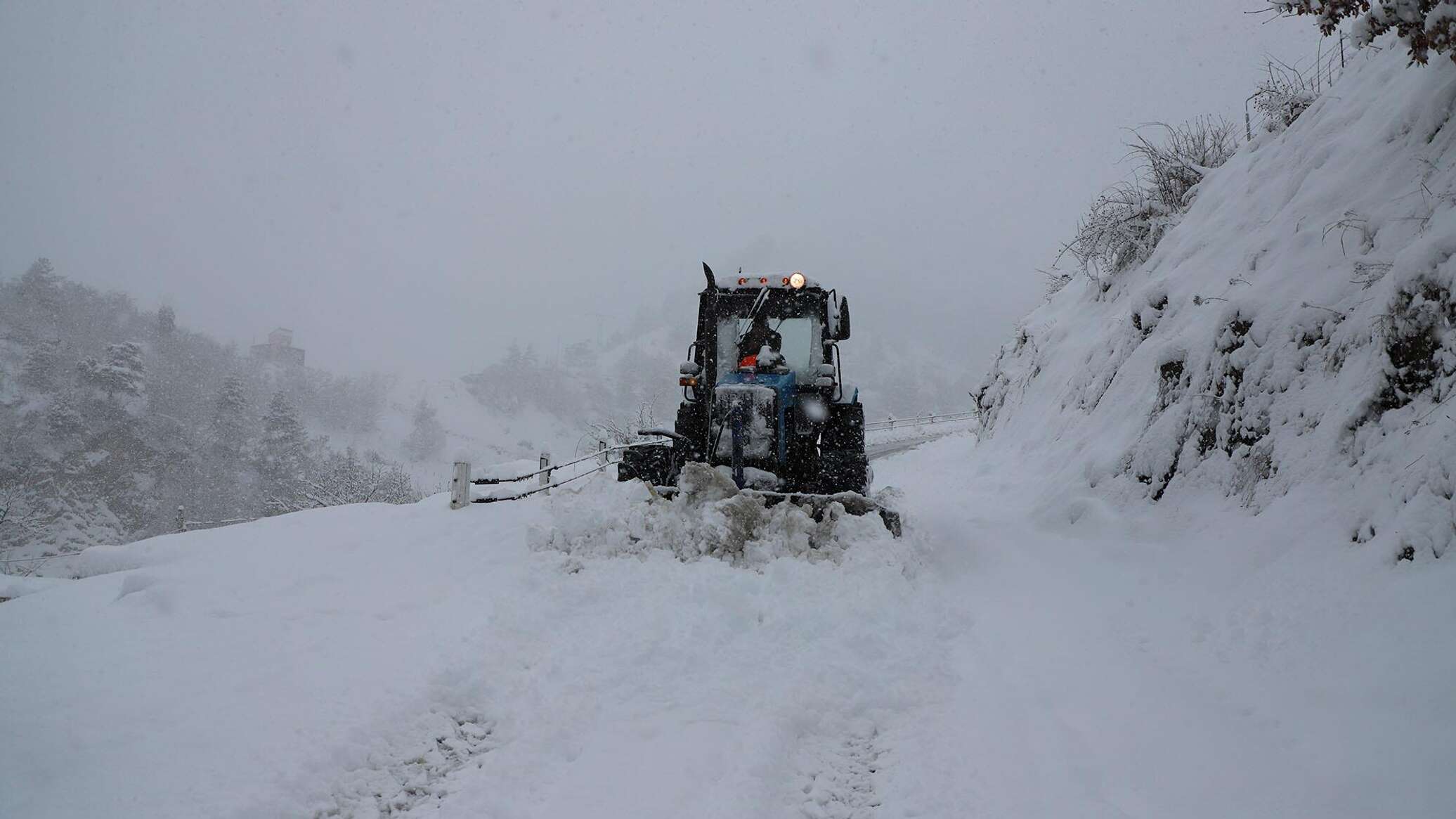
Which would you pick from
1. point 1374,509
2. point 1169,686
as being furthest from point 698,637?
point 1374,509

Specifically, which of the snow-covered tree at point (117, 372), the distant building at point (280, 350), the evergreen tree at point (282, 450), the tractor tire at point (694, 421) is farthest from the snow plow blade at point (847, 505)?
the distant building at point (280, 350)

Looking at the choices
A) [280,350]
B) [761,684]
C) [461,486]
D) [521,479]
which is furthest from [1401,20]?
[280,350]

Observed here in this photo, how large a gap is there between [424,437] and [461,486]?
58.9 meters

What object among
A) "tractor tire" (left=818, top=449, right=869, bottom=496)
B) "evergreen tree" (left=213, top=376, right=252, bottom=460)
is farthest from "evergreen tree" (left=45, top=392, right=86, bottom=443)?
"tractor tire" (left=818, top=449, right=869, bottom=496)

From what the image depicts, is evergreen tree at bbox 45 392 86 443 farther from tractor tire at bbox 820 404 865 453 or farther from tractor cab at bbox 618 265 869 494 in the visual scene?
tractor tire at bbox 820 404 865 453

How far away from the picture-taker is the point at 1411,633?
8.12ft

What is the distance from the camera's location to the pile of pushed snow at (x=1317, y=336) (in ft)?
10.4

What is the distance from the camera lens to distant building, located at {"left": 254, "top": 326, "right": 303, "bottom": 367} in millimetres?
65625

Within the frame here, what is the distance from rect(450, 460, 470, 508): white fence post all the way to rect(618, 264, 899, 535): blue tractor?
1.80m

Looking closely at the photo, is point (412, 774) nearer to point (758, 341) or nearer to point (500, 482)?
point (758, 341)

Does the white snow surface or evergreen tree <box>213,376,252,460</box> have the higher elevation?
evergreen tree <box>213,376,252,460</box>

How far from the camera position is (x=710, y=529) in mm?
4746

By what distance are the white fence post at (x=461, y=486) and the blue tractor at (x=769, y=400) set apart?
180cm

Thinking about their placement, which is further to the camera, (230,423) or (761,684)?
(230,423)
